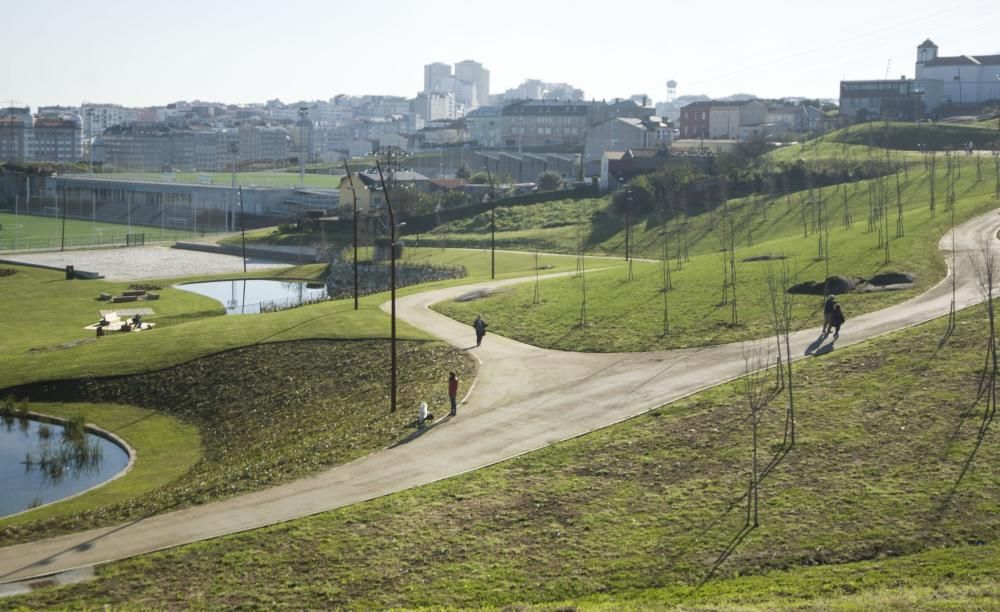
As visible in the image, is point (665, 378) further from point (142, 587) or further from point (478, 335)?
point (142, 587)

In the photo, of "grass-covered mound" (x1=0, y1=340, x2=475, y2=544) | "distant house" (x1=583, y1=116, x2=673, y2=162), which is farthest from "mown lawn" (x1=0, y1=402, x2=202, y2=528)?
"distant house" (x1=583, y1=116, x2=673, y2=162)

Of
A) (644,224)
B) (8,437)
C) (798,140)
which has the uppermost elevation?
(798,140)

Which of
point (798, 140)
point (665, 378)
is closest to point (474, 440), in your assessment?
point (665, 378)

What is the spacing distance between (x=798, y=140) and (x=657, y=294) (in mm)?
86767

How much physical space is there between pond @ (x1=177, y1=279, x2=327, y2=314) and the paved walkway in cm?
2359

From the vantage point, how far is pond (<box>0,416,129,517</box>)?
29.7m

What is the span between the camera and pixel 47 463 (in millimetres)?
32562

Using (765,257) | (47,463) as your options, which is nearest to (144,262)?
(765,257)

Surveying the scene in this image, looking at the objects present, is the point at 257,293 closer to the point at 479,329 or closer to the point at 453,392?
the point at 479,329

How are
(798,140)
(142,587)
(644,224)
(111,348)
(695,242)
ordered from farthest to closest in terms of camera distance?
(798,140), (644,224), (695,242), (111,348), (142,587)

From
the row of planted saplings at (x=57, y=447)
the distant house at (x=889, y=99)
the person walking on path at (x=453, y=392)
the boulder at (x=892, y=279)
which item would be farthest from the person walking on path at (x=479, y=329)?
the distant house at (x=889, y=99)

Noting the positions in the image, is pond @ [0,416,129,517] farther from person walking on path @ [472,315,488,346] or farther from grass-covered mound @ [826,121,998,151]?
grass-covered mound @ [826,121,998,151]

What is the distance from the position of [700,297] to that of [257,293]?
1537 inches

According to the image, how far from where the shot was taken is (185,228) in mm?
136500
